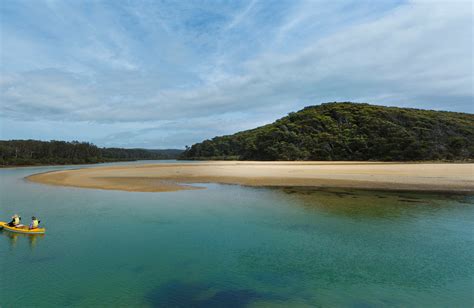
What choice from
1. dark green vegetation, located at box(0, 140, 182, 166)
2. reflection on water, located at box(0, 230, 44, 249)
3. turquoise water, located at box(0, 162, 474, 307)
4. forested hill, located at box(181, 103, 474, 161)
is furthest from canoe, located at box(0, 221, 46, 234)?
dark green vegetation, located at box(0, 140, 182, 166)

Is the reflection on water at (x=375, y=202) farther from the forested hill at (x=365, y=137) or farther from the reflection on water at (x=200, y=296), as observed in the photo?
the forested hill at (x=365, y=137)

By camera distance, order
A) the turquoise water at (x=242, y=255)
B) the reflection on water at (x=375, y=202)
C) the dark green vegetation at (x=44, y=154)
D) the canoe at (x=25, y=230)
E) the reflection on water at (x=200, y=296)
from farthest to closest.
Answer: the dark green vegetation at (x=44, y=154) → the reflection on water at (x=375, y=202) → the canoe at (x=25, y=230) → the turquoise water at (x=242, y=255) → the reflection on water at (x=200, y=296)

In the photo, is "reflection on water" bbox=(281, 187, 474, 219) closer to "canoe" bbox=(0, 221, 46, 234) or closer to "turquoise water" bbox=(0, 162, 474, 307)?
"turquoise water" bbox=(0, 162, 474, 307)

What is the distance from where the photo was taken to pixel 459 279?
8.73m

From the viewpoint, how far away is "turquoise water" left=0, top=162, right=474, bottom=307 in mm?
7668

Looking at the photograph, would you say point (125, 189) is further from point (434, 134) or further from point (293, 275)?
point (434, 134)

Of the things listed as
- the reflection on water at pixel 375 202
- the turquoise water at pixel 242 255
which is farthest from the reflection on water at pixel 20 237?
the reflection on water at pixel 375 202

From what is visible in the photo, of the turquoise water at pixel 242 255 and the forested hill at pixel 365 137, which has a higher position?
the forested hill at pixel 365 137

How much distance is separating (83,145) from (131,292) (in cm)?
16062

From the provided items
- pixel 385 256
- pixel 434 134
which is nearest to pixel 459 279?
pixel 385 256

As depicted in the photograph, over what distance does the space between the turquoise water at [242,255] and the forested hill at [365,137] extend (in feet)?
214

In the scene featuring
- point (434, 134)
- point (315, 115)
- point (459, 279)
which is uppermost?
point (315, 115)

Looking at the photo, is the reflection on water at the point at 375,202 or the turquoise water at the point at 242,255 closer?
the turquoise water at the point at 242,255

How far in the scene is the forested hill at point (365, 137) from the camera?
76562 mm
